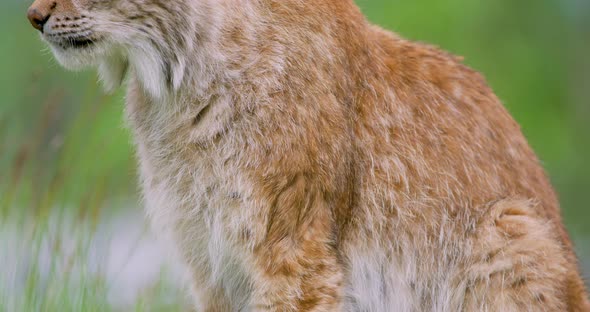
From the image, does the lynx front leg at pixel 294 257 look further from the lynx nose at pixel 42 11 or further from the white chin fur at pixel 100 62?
the lynx nose at pixel 42 11

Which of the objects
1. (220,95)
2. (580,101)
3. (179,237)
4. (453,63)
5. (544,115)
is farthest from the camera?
(580,101)

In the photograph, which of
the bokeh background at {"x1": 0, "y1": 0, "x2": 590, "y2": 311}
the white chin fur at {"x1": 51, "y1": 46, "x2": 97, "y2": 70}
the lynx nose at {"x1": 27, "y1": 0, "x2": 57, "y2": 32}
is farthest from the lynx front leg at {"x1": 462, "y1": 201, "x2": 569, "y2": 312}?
the lynx nose at {"x1": 27, "y1": 0, "x2": 57, "y2": 32}

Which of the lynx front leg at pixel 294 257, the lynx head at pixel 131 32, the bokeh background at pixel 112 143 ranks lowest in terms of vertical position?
the bokeh background at pixel 112 143

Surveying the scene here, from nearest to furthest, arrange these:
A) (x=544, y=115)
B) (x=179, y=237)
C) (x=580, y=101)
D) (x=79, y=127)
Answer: (x=179, y=237)
(x=79, y=127)
(x=544, y=115)
(x=580, y=101)

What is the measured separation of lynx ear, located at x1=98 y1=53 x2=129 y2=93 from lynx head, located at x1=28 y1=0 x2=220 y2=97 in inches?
0.8

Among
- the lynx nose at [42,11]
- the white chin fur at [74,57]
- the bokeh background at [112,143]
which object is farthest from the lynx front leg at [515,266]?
the lynx nose at [42,11]

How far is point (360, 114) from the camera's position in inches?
217

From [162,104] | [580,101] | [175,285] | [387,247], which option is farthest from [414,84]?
[580,101]

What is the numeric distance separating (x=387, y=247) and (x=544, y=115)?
10.6 meters

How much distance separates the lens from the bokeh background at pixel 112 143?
5965 millimetres

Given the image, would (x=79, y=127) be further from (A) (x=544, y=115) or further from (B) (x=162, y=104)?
(A) (x=544, y=115)

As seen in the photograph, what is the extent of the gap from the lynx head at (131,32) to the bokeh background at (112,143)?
52cm

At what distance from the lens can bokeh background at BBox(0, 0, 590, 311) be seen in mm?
5965

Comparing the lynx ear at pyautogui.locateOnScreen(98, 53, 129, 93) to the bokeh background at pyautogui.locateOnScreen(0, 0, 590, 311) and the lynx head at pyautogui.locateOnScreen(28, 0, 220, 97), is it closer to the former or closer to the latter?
the lynx head at pyautogui.locateOnScreen(28, 0, 220, 97)
